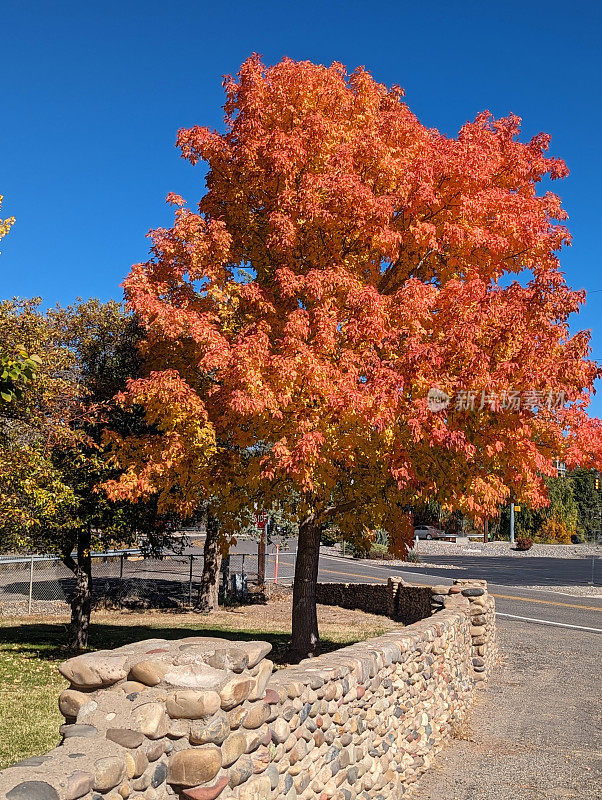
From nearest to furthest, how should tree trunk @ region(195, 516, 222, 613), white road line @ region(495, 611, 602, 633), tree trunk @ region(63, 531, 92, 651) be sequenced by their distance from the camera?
tree trunk @ region(63, 531, 92, 651) < white road line @ region(495, 611, 602, 633) < tree trunk @ region(195, 516, 222, 613)

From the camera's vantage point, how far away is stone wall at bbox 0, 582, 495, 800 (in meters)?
3.67

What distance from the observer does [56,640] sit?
1722 centimetres

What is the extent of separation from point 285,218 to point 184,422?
385 cm

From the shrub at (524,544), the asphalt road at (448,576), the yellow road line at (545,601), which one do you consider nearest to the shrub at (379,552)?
the asphalt road at (448,576)

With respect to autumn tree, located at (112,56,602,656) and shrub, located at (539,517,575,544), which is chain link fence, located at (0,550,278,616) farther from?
shrub, located at (539,517,575,544)

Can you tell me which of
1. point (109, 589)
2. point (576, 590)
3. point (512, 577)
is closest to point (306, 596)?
point (109, 589)

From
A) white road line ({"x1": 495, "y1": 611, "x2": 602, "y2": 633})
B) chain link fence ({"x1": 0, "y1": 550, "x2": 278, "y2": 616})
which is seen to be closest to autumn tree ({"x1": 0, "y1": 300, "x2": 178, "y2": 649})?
chain link fence ({"x1": 0, "y1": 550, "x2": 278, "y2": 616})

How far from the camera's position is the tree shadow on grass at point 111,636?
15539 millimetres

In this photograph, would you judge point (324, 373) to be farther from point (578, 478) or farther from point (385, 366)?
point (578, 478)

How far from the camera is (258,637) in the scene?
1811cm

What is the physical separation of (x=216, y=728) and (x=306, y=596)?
34.7ft

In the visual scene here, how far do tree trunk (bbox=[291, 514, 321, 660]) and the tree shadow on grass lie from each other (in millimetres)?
488

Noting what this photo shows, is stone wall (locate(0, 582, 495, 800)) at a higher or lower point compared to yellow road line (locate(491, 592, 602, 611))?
higher

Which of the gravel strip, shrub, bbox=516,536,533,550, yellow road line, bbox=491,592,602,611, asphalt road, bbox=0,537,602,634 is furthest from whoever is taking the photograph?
shrub, bbox=516,536,533,550
